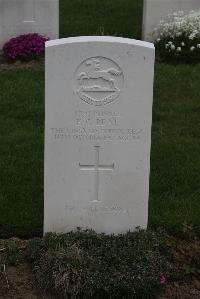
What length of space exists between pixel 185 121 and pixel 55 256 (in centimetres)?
386

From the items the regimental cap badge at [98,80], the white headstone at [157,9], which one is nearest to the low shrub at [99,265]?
the regimental cap badge at [98,80]

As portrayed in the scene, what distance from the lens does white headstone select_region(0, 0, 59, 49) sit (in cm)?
1157

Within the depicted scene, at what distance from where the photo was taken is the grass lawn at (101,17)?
42.3ft

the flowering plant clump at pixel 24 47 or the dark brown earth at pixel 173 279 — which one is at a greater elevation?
the flowering plant clump at pixel 24 47

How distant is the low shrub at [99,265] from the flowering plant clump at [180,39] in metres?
6.04

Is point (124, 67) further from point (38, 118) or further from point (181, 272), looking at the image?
point (38, 118)

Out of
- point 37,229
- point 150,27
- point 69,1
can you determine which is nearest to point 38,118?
point 37,229

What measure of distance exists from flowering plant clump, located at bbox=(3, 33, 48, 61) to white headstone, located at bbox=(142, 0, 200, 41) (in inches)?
73.3

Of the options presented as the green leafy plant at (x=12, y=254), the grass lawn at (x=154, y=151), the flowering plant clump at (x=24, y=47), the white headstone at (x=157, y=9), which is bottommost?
the green leafy plant at (x=12, y=254)

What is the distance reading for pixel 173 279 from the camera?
5.52 metres

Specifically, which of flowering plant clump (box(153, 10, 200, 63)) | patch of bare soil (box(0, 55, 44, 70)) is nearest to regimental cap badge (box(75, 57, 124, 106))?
patch of bare soil (box(0, 55, 44, 70))

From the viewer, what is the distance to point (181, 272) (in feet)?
18.3

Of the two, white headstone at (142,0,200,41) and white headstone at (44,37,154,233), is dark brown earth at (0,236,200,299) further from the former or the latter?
white headstone at (142,0,200,41)

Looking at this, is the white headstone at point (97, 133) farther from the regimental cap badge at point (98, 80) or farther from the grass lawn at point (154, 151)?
the grass lawn at point (154, 151)
